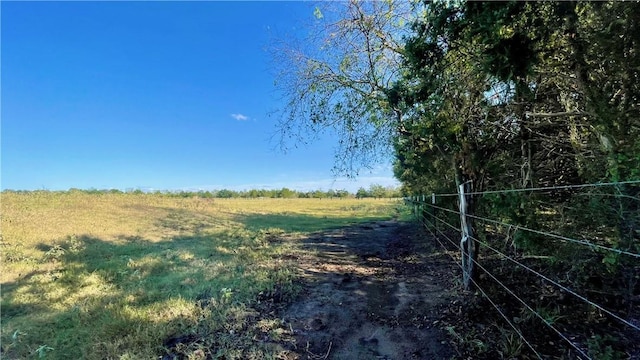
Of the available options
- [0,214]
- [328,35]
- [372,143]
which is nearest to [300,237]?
[372,143]

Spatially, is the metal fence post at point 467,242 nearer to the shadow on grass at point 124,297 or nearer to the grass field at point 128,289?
the grass field at point 128,289

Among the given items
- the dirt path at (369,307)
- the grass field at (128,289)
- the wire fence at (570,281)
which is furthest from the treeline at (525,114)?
the grass field at (128,289)

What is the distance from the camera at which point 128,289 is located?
16.0 ft

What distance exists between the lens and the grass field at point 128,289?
131 inches

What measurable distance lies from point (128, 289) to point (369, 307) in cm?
373

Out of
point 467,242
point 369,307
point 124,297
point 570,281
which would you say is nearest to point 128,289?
point 124,297

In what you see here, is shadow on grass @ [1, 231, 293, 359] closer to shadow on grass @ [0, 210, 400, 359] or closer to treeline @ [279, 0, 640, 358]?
shadow on grass @ [0, 210, 400, 359]

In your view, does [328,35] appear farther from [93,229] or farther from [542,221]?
[93,229]

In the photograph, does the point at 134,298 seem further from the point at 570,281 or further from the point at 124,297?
the point at 570,281

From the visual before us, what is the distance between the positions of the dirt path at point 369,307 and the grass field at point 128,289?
→ 16.1 inches

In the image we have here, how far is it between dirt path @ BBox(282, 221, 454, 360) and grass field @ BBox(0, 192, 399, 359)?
410 mm

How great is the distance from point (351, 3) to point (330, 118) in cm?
185

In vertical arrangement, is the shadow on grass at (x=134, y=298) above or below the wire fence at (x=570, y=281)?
below

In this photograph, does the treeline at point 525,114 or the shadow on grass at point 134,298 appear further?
the shadow on grass at point 134,298
